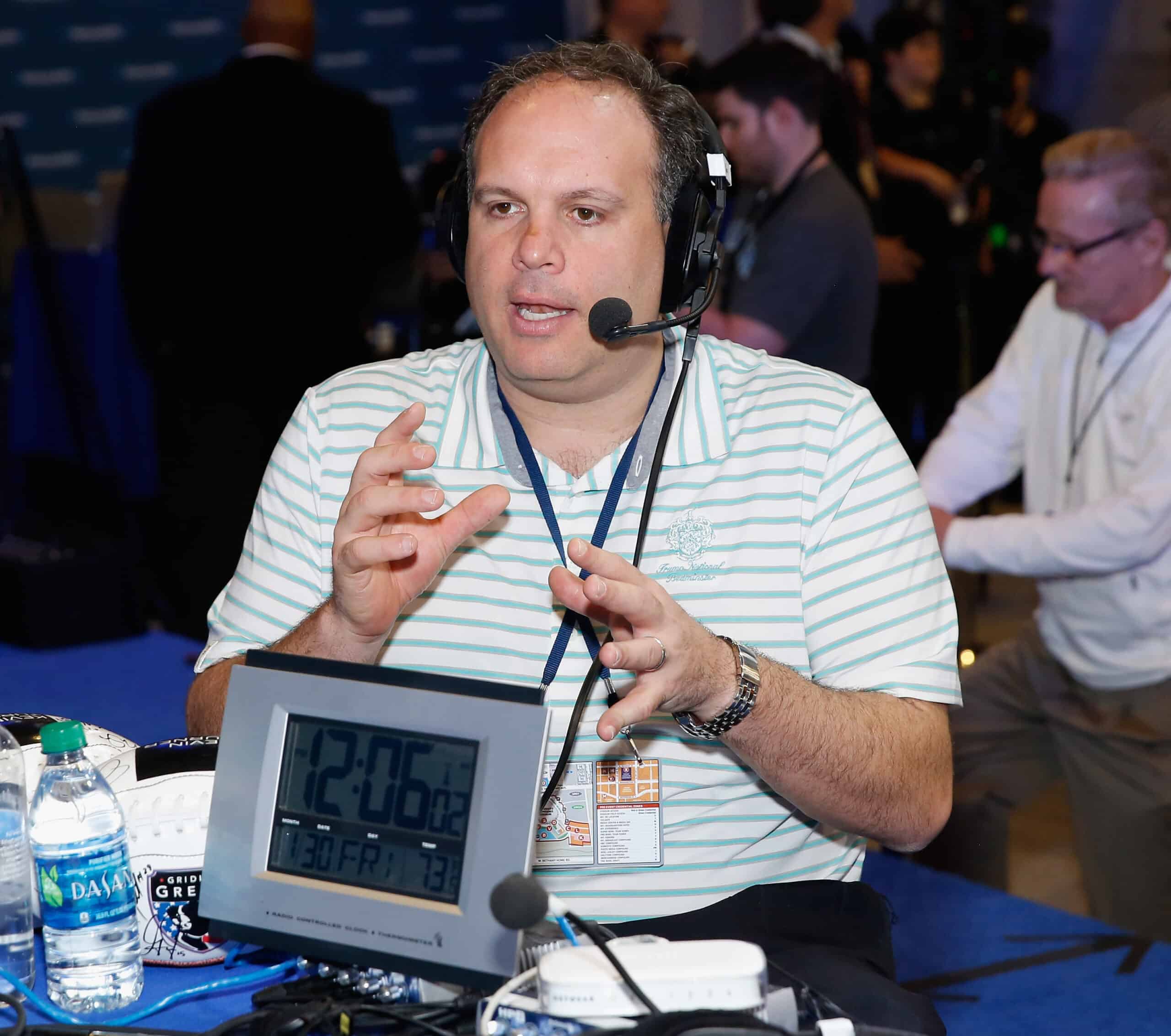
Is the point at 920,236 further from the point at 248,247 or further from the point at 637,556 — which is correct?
the point at 637,556

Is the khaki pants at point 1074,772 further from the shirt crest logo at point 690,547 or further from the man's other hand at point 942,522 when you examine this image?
the shirt crest logo at point 690,547

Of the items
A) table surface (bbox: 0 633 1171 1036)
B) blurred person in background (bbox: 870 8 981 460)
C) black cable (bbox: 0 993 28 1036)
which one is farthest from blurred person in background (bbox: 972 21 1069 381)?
black cable (bbox: 0 993 28 1036)

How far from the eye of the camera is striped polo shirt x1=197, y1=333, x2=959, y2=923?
1.37 m

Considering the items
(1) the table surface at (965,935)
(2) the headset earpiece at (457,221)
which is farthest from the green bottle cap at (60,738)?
(1) the table surface at (965,935)

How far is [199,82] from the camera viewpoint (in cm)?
328

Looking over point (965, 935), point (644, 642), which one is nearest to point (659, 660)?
point (644, 642)

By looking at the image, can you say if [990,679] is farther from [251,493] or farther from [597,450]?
[251,493]

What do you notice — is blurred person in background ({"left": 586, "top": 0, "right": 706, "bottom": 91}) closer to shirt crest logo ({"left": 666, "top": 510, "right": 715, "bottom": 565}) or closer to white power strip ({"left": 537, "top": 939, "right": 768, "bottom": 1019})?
shirt crest logo ({"left": 666, "top": 510, "right": 715, "bottom": 565})

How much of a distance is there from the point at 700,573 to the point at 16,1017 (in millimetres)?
734

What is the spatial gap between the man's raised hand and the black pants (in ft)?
1.23

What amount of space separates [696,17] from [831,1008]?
7404 mm

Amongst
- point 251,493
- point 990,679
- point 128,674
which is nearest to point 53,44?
point 251,493

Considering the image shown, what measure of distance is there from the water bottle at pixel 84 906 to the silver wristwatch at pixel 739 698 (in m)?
0.46

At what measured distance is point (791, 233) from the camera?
321cm
